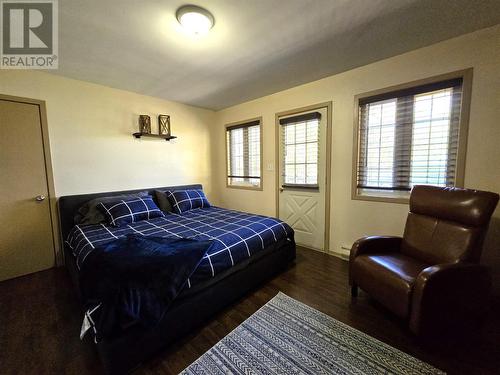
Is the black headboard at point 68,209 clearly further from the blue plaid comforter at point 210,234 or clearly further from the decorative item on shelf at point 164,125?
the decorative item on shelf at point 164,125

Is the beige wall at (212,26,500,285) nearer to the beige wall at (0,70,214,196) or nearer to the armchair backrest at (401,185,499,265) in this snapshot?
the armchair backrest at (401,185,499,265)

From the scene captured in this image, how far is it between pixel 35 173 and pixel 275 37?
313 centimetres

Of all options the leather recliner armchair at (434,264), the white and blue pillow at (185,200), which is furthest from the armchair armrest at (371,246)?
the white and blue pillow at (185,200)

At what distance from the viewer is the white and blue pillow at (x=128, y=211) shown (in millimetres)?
2471

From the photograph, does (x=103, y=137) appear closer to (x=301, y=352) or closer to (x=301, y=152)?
(x=301, y=152)

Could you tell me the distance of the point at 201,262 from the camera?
1602mm

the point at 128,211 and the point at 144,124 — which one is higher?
the point at 144,124

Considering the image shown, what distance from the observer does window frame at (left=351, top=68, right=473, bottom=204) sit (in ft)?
6.31

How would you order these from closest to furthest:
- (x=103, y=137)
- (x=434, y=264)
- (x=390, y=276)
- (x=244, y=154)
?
(x=390, y=276)
(x=434, y=264)
(x=103, y=137)
(x=244, y=154)

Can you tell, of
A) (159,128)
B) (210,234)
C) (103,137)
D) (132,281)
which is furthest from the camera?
(159,128)

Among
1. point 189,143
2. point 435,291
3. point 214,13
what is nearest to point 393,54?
point 214,13

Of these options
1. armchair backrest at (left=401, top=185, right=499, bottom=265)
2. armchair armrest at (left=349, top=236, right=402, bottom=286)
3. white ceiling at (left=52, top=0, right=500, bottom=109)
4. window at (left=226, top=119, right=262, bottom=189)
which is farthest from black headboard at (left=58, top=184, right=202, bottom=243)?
armchair backrest at (left=401, top=185, right=499, bottom=265)

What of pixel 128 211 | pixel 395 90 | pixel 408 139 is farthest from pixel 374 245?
pixel 128 211

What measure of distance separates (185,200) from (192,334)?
2.01 meters
